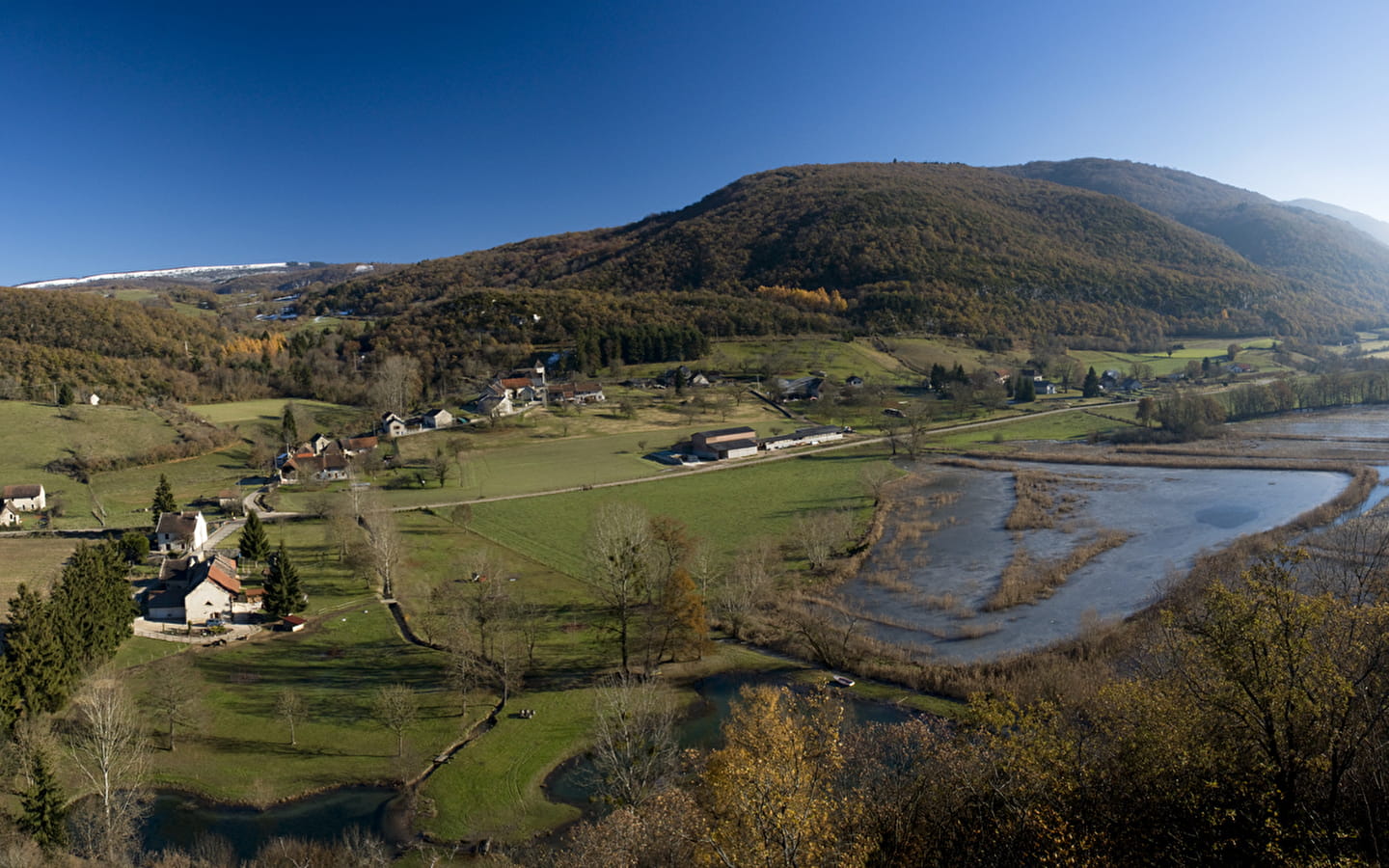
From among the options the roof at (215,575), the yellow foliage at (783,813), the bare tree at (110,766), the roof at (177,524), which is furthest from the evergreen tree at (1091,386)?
the bare tree at (110,766)

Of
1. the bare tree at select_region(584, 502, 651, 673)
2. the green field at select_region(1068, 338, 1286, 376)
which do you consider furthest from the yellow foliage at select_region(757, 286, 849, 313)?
the bare tree at select_region(584, 502, 651, 673)

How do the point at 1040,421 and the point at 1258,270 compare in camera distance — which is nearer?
the point at 1040,421

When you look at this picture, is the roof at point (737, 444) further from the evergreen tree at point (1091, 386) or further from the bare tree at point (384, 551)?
the evergreen tree at point (1091, 386)

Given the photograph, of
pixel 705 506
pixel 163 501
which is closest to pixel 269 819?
pixel 705 506

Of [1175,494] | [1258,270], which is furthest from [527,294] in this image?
[1258,270]

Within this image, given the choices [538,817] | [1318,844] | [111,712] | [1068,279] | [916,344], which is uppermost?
[1068,279]

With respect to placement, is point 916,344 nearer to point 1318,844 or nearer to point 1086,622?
point 1086,622

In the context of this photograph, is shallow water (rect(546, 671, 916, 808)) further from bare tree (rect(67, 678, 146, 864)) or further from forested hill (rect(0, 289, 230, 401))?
forested hill (rect(0, 289, 230, 401))
